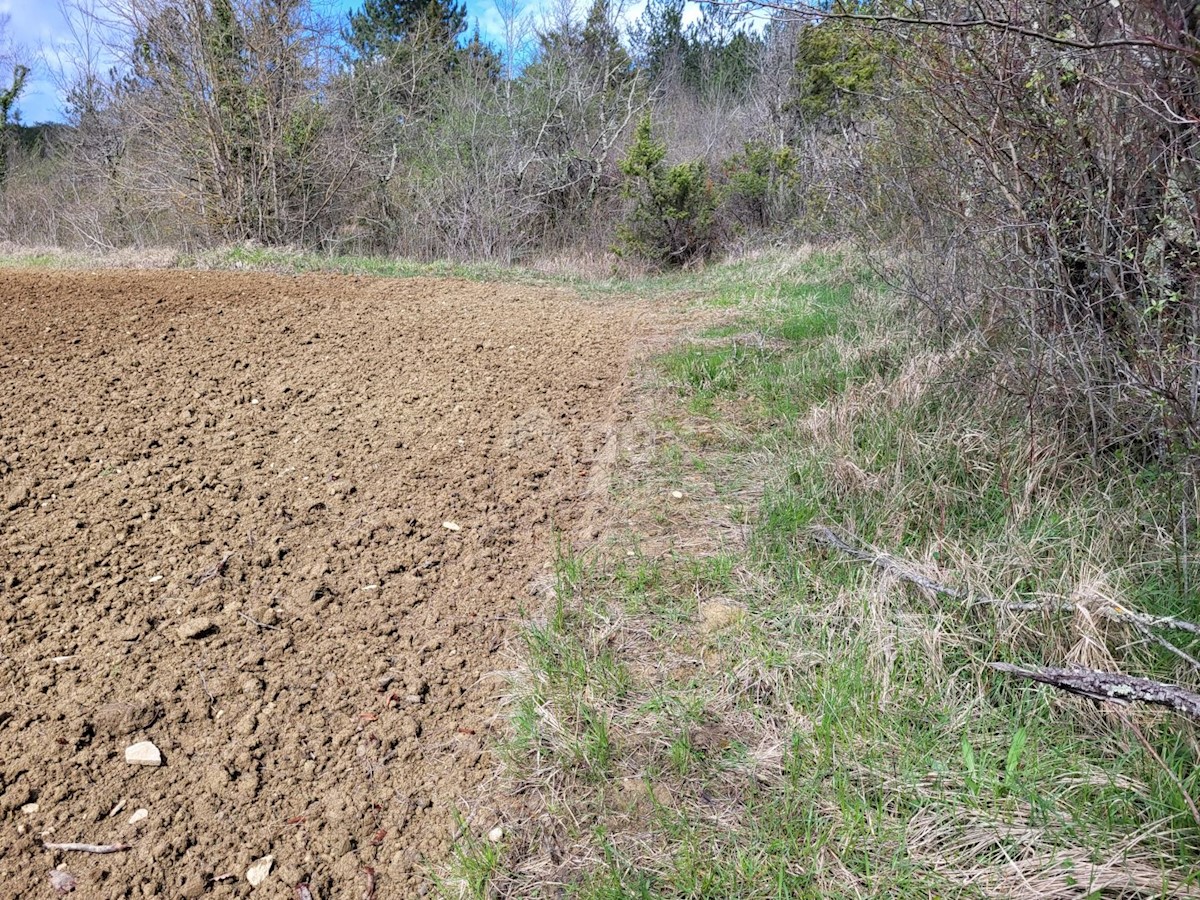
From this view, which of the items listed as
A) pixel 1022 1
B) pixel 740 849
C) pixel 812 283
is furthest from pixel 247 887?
Result: pixel 812 283

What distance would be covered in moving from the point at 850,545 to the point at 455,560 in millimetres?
1373

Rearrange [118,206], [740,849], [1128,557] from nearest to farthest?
[740,849] → [1128,557] → [118,206]

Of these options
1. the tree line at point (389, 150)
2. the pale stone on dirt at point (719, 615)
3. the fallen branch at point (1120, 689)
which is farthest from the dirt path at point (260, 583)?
the tree line at point (389, 150)

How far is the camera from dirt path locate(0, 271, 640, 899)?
65.2 inches

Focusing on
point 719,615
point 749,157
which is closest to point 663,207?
point 749,157

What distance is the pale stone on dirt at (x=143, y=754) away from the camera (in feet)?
5.90

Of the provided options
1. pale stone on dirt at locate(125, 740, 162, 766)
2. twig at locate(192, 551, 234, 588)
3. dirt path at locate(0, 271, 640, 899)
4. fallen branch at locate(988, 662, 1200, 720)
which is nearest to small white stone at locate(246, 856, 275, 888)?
dirt path at locate(0, 271, 640, 899)

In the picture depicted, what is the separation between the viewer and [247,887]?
4.99 ft

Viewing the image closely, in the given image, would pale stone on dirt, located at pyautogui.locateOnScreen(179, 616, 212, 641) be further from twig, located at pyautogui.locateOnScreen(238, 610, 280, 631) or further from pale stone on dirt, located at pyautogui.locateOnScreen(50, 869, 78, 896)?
pale stone on dirt, located at pyautogui.locateOnScreen(50, 869, 78, 896)

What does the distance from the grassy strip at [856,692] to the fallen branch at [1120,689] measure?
0.12m

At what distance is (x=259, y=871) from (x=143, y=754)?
0.50 meters

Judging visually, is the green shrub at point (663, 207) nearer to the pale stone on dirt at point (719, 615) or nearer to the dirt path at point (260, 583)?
the dirt path at point (260, 583)

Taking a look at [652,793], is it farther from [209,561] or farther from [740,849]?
[209,561]

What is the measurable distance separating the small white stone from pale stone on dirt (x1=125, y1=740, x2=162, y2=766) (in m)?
0.43
